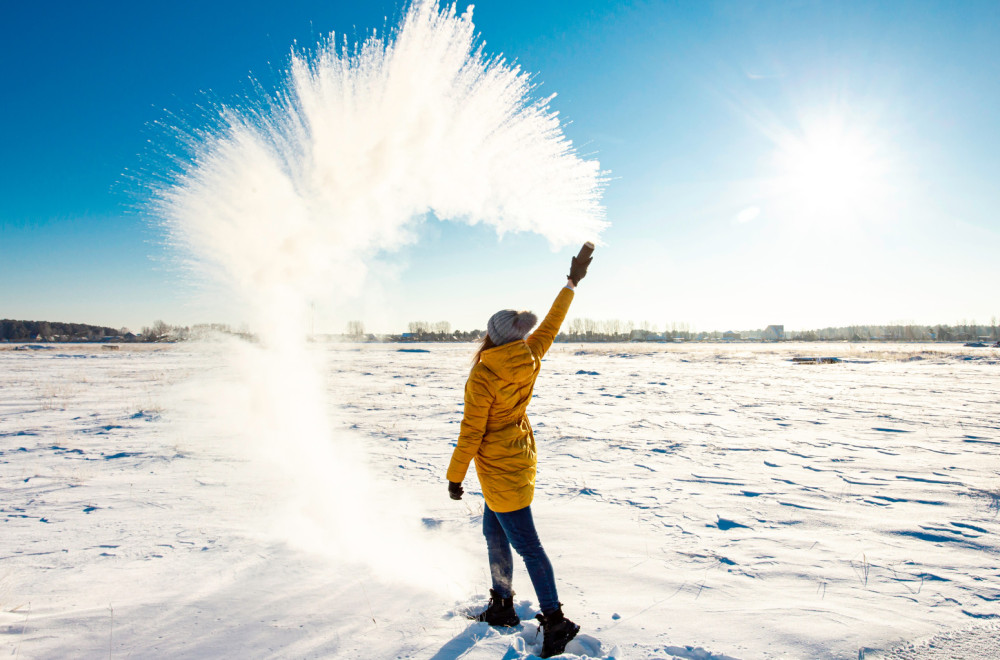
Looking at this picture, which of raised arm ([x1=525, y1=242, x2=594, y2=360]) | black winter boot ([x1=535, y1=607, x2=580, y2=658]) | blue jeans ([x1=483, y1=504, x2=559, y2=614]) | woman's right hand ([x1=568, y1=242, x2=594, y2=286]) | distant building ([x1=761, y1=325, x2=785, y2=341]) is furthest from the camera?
distant building ([x1=761, y1=325, x2=785, y2=341])

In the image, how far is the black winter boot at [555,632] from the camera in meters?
2.33

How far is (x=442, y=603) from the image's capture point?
9.47ft

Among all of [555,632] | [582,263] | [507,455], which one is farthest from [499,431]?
[582,263]

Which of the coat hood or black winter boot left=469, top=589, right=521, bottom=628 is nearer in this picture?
the coat hood

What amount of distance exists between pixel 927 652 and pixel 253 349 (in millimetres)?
9184

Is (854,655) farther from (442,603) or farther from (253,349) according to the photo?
(253,349)

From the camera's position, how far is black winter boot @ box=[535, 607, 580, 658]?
233 cm

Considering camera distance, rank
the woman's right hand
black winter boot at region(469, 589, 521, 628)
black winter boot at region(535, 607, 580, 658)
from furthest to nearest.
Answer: the woman's right hand → black winter boot at region(469, 589, 521, 628) → black winter boot at region(535, 607, 580, 658)

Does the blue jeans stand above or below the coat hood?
below

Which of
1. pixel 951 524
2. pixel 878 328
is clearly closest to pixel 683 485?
pixel 951 524

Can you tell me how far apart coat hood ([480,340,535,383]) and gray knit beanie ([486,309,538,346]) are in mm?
55

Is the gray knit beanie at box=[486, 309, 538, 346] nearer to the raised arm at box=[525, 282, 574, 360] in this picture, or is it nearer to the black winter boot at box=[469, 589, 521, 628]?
the raised arm at box=[525, 282, 574, 360]

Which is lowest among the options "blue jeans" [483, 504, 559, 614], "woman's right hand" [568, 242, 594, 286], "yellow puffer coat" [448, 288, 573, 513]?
"blue jeans" [483, 504, 559, 614]

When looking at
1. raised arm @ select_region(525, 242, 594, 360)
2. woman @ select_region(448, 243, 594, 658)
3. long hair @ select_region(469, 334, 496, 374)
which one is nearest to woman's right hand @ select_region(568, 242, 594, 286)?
raised arm @ select_region(525, 242, 594, 360)
